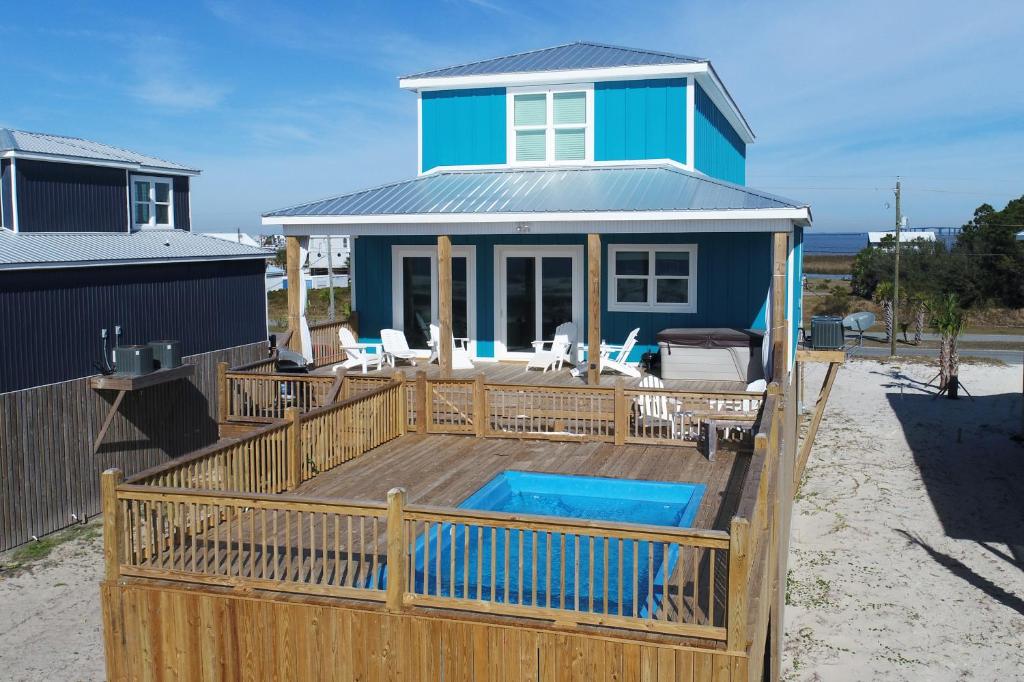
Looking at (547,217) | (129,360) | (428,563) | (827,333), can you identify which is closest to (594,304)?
(547,217)

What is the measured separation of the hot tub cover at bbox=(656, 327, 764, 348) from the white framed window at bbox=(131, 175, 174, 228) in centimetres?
1254

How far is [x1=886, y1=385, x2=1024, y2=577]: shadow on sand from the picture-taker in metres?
14.5

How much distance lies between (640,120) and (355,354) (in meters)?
6.90

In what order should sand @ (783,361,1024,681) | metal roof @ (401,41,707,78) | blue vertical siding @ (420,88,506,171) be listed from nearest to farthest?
1. sand @ (783,361,1024,681)
2. metal roof @ (401,41,707,78)
3. blue vertical siding @ (420,88,506,171)

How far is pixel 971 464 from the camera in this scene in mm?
18516

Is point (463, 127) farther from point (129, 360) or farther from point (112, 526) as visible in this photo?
point (112, 526)

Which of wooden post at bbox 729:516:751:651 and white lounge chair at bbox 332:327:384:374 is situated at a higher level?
white lounge chair at bbox 332:327:384:374

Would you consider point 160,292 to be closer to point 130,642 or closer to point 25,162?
point 25,162

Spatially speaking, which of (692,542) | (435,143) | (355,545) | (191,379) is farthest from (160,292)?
(692,542)

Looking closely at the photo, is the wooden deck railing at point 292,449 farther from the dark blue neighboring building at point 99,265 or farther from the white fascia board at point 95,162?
the white fascia board at point 95,162

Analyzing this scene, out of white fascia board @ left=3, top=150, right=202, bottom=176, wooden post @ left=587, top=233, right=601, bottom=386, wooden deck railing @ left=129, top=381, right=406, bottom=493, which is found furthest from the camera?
white fascia board @ left=3, top=150, right=202, bottom=176

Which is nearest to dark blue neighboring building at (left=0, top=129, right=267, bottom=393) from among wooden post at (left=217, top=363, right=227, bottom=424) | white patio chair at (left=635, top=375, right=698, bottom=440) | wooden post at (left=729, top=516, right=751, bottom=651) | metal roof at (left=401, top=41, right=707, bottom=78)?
wooden post at (left=217, top=363, right=227, bottom=424)

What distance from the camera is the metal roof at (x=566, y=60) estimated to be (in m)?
17.6

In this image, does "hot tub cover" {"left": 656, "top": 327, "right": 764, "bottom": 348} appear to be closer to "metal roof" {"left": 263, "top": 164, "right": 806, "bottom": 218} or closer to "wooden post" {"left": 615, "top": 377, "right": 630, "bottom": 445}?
"metal roof" {"left": 263, "top": 164, "right": 806, "bottom": 218}
